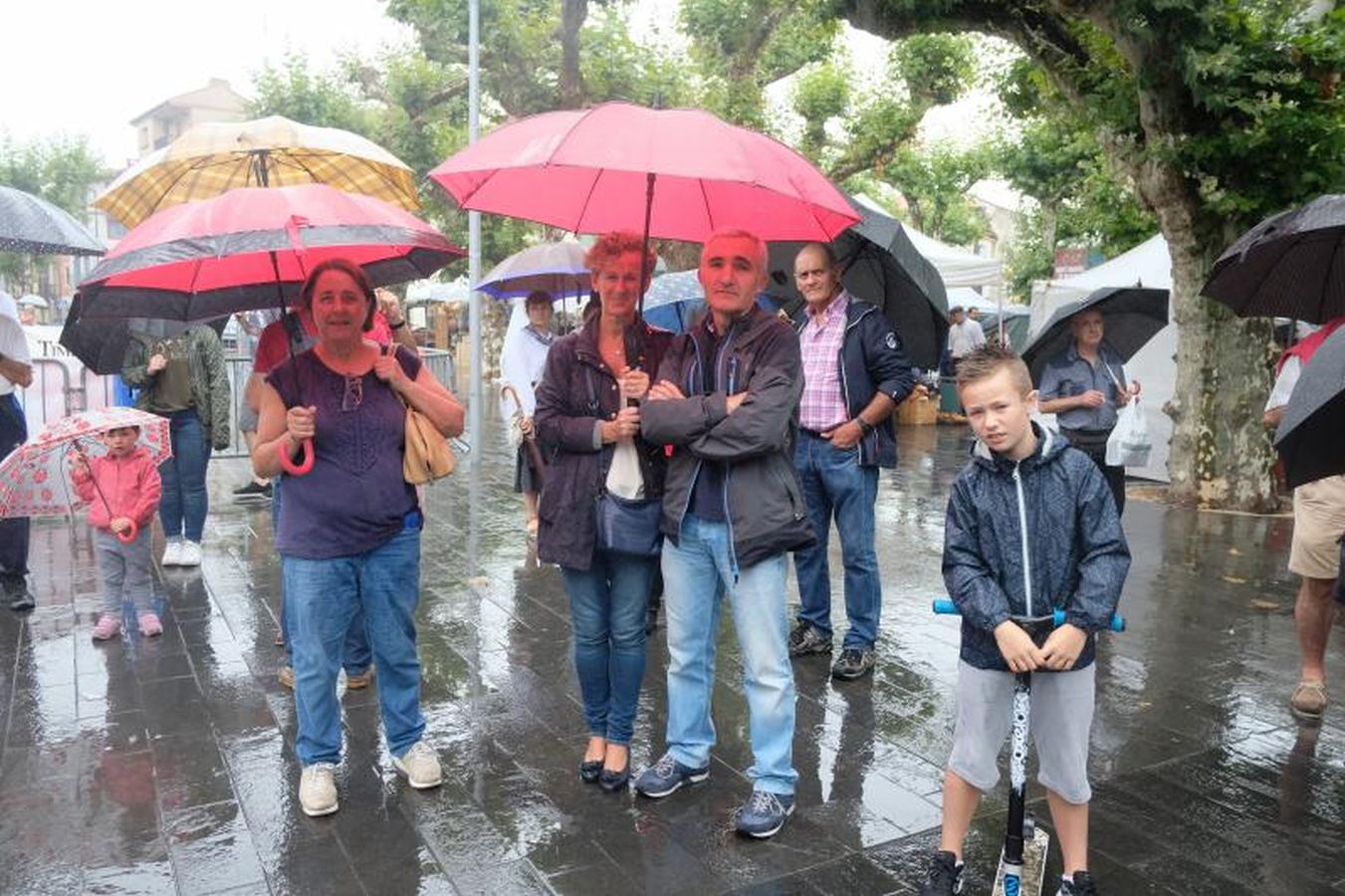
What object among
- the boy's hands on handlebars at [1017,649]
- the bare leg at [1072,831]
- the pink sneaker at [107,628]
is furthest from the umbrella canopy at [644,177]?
the pink sneaker at [107,628]

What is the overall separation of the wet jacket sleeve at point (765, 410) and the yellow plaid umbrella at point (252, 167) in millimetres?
2286

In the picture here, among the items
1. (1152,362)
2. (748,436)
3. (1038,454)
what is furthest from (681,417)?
(1152,362)

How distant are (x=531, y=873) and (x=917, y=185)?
32.3m

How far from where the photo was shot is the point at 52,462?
535 centimetres

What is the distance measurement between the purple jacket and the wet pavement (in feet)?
3.10

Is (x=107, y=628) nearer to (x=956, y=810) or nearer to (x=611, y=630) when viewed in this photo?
(x=611, y=630)

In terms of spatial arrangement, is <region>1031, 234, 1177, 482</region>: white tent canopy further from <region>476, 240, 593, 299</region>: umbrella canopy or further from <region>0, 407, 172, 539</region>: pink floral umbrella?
<region>0, 407, 172, 539</region>: pink floral umbrella

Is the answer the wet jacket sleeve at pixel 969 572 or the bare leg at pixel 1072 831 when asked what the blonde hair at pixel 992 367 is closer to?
the wet jacket sleeve at pixel 969 572

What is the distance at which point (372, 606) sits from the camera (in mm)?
3814

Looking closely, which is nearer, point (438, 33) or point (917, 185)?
point (438, 33)

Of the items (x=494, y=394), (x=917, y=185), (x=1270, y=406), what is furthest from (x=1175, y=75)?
(x=917, y=185)

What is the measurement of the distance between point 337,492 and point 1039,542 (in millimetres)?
2192

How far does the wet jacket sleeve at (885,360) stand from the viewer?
491cm

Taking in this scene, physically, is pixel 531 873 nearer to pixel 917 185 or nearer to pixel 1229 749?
pixel 1229 749
